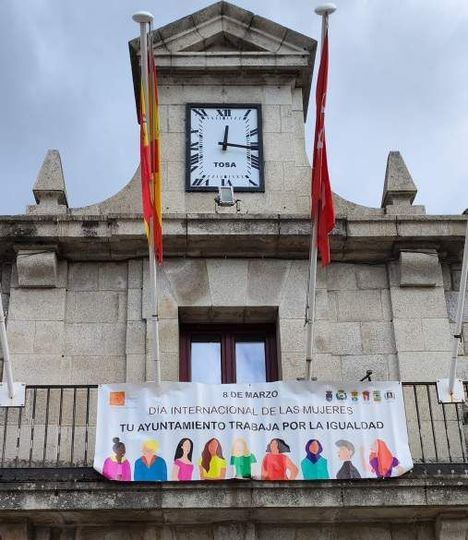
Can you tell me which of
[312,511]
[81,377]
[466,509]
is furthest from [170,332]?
[466,509]

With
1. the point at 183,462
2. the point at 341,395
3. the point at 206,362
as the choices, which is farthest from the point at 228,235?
the point at 183,462

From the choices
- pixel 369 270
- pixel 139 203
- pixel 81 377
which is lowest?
pixel 81 377

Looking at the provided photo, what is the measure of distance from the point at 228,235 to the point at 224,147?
1741mm

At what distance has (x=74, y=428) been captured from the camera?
1224 centimetres

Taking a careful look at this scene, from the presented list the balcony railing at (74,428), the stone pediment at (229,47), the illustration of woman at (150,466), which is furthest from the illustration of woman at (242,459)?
the stone pediment at (229,47)

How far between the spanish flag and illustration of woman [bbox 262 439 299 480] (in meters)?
2.59

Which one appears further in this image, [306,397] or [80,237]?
[80,237]

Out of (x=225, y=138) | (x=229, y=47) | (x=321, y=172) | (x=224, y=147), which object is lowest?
(x=321, y=172)

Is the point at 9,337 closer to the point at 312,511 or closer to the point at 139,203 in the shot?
the point at 139,203

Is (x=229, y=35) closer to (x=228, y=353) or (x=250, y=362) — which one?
(x=228, y=353)

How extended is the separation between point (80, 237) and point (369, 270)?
3880 millimetres

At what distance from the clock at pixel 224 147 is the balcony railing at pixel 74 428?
3.58m

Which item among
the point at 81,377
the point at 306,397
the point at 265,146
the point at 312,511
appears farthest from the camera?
the point at 265,146

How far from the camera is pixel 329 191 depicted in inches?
479
